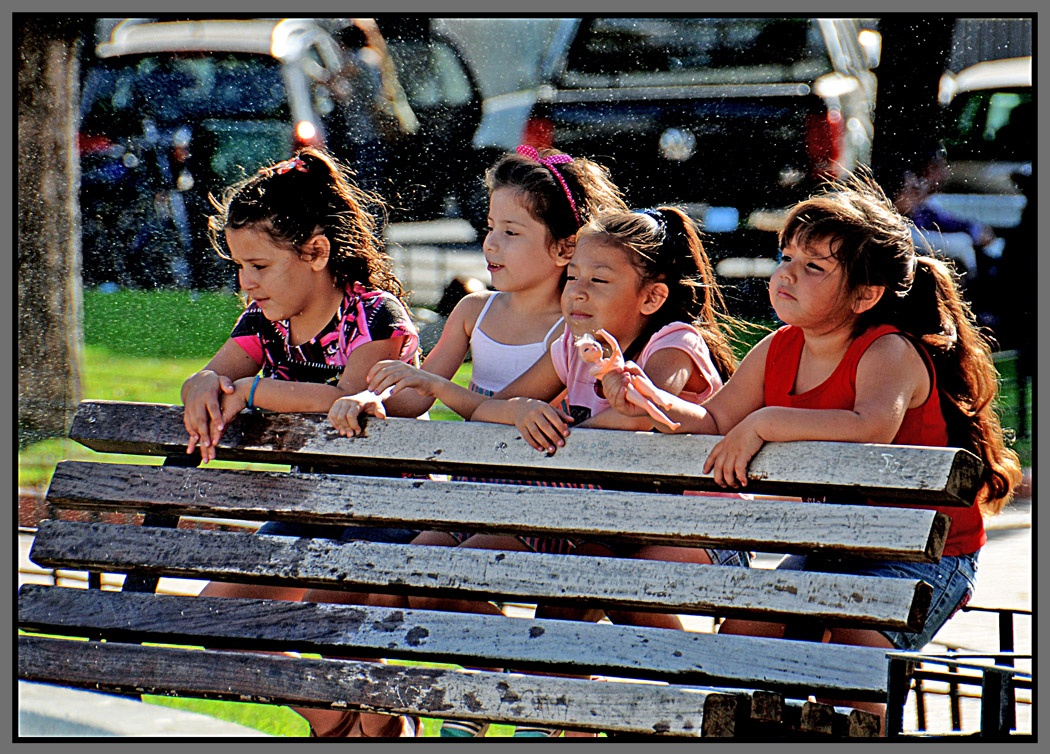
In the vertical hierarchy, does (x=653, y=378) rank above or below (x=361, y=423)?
above

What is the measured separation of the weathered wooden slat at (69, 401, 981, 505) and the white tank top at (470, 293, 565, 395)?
47 cm

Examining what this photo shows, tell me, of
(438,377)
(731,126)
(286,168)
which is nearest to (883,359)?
(438,377)

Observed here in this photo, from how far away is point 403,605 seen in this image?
3.12m

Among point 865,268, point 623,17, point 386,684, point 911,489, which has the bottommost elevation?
point 386,684

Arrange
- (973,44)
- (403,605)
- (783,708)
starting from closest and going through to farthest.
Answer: (783,708) < (403,605) < (973,44)

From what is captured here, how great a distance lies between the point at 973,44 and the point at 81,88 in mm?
6889

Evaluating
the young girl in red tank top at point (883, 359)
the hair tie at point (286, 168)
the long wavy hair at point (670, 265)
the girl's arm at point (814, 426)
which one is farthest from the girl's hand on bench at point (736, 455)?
the hair tie at point (286, 168)

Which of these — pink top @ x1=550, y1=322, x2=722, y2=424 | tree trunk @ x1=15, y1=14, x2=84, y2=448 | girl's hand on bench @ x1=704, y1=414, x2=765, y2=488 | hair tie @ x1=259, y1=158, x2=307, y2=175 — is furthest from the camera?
tree trunk @ x1=15, y1=14, x2=84, y2=448

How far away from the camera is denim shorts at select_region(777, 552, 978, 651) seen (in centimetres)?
271

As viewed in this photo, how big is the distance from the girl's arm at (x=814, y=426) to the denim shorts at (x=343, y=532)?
81 cm

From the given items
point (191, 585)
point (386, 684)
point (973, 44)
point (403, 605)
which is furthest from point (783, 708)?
point (973, 44)

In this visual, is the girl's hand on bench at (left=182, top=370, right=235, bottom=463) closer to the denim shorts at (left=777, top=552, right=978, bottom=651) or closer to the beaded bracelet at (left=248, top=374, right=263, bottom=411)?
the beaded bracelet at (left=248, top=374, right=263, bottom=411)

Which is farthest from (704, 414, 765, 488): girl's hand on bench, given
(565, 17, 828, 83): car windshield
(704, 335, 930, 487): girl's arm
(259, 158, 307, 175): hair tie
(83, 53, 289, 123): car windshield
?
(83, 53, 289, 123): car windshield

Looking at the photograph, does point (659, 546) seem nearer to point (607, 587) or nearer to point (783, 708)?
point (607, 587)
